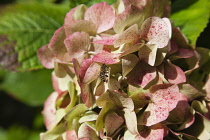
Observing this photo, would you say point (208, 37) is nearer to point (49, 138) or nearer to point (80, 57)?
point (80, 57)

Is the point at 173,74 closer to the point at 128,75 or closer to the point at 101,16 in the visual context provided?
the point at 128,75

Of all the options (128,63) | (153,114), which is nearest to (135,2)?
(128,63)

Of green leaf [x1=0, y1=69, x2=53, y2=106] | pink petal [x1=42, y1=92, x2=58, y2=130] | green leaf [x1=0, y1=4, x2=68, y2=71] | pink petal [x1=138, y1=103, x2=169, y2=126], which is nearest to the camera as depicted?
pink petal [x1=138, y1=103, x2=169, y2=126]

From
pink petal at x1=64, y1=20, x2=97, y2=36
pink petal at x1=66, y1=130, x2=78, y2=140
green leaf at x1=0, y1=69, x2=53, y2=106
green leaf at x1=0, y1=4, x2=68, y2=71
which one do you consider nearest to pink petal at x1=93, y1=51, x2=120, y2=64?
pink petal at x1=64, y1=20, x2=97, y2=36

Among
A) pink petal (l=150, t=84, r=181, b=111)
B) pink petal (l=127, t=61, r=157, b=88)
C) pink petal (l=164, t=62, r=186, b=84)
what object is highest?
pink petal (l=127, t=61, r=157, b=88)

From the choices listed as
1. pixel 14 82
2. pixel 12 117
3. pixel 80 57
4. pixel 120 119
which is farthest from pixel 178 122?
pixel 12 117

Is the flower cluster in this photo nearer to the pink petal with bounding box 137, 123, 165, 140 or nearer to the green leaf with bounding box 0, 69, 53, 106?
the pink petal with bounding box 137, 123, 165, 140
